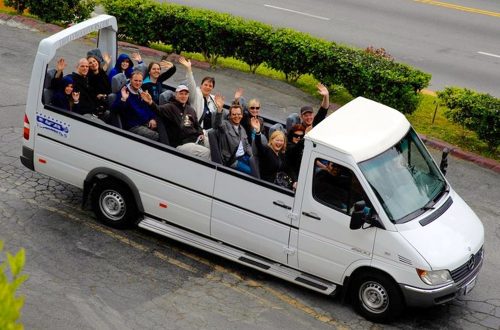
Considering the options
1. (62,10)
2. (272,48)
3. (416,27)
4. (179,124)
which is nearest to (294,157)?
(179,124)

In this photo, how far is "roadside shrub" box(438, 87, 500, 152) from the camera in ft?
48.6

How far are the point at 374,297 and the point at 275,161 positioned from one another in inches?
80.8

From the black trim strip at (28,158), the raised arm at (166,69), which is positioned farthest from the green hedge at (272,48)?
the black trim strip at (28,158)

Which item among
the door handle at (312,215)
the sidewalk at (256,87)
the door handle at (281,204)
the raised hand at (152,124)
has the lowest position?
the sidewalk at (256,87)

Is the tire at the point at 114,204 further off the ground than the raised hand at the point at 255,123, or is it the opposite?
the raised hand at the point at 255,123

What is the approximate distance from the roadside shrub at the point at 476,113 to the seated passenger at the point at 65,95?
686 centimetres

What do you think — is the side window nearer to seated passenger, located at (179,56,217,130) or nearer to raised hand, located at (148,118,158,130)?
seated passenger, located at (179,56,217,130)

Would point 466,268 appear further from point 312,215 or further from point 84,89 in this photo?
point 84,89

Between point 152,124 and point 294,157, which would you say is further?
point 152,124

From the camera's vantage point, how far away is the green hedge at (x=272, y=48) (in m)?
16.0

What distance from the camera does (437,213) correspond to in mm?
10242

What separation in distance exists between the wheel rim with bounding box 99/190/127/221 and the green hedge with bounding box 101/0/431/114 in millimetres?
6346

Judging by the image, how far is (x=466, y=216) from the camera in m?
10.6

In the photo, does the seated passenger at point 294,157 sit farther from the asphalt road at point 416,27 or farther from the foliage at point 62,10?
the foliage at point 62,10
